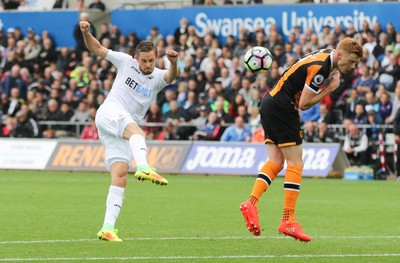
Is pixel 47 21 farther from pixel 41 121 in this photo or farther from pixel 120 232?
pixel 120 232

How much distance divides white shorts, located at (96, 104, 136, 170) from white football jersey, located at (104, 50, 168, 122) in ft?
0.58

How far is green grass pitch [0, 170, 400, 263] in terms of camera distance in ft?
36.2

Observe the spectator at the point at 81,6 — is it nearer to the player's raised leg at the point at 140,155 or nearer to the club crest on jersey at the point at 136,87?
the club crest on jersey at the point at 136,87

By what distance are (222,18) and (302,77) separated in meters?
21.5

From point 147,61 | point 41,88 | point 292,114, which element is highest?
point 147,61

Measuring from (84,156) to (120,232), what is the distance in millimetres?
A: 16397

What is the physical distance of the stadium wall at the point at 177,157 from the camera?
27.0m

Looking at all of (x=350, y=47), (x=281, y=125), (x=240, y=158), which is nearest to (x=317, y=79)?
(x=350, y=47)

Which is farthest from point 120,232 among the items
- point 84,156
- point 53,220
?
point 84,156

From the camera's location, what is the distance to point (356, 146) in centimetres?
2700

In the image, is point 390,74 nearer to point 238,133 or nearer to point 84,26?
point 238,133

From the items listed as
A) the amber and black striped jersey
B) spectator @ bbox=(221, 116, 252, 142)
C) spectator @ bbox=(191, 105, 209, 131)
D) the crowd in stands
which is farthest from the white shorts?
spectator @ bbox=(191, 105, 209, 131)

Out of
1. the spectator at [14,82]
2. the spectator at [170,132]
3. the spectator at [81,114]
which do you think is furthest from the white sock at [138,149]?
the spectator at [14,82]

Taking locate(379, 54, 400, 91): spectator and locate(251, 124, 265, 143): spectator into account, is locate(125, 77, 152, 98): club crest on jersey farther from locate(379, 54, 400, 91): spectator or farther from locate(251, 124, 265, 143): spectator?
locate(379, 54, 400, 91): spectator
